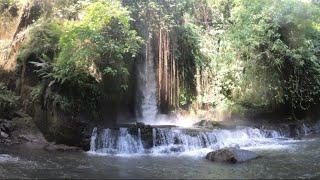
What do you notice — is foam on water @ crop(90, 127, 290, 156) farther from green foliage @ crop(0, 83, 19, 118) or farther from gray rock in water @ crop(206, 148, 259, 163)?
green foliage @ crop(0, 83, 19, 118)

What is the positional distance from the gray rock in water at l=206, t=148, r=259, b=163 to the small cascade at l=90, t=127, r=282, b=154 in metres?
1.92

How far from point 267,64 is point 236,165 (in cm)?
860

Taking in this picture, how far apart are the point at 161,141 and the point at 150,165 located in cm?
304

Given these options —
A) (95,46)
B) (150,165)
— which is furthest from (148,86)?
(150,165)

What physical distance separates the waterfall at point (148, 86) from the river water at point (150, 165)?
16.6 ft

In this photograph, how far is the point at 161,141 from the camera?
17156mm

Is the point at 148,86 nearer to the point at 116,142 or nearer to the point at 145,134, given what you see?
the point at 145,134

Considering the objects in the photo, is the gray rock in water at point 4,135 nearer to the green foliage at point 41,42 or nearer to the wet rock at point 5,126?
the wet rock at point 5,126

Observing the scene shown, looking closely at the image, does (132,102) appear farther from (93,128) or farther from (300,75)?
(300,75)

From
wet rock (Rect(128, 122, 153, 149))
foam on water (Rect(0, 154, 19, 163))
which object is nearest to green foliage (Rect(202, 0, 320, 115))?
wet rock (Rect(128, 122, 153, 149))

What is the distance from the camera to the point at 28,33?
20.1m

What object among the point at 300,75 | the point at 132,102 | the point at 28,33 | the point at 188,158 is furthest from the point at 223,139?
the point at 28,33

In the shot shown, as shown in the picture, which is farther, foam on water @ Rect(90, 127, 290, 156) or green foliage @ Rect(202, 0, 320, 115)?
green foliage @ Rect(202, 0, 320, 115)

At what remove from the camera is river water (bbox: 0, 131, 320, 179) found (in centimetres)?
1271
